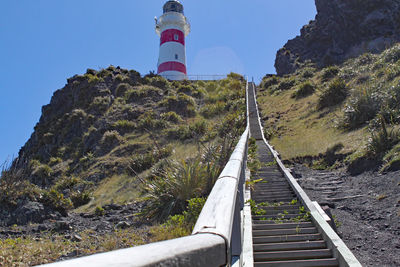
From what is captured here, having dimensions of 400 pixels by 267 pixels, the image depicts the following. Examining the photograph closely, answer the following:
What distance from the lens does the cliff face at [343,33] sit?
36.9 m

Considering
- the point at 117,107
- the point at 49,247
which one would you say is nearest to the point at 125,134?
the point at 117,107

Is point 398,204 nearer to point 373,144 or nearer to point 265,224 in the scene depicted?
point 265,224

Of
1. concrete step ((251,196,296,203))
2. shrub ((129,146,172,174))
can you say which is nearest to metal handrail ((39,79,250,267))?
concrete step ((251,196,296,203))

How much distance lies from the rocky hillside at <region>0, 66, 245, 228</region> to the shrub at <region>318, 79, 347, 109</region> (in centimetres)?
518

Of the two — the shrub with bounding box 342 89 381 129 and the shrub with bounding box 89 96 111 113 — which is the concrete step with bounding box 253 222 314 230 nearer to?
the shrub with bounding box 342 89 381 129

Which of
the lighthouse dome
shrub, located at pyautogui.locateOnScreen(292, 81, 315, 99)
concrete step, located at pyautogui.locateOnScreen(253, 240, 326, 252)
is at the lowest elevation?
concrete step, located at pyautogui.locateOnScreen(253, 240, 326, 252)

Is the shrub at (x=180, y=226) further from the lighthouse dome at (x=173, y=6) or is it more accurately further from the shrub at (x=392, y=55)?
the lighthouse dome at (x=173, y=6)

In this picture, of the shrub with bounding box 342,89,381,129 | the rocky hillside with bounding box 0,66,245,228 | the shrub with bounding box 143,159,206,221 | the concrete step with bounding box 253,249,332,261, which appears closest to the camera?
the concrete step with bounding box 253,249,332,261

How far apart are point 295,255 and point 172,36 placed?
42129 millimetres

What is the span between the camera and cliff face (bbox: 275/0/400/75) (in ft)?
121

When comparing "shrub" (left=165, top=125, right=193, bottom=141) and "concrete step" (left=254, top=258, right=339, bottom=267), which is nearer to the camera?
"concrete step" (left=254, top=258, right=339, bottom=267)

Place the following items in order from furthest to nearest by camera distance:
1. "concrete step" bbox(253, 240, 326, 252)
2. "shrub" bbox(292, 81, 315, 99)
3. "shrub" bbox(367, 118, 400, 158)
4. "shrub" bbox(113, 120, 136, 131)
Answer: "shrub" bbox(292, 81, 315, 99) → "shrub" bbox(113, 120, 136, 131) → "shrub" bbox(367, 118, 400, 158) → "concrete step" bbox(253, 240, 326, 252)

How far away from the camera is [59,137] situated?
27.9m

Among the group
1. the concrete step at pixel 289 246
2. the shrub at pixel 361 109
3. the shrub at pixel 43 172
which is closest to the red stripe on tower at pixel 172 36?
the shrub at pixel 43 172
